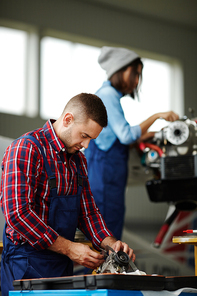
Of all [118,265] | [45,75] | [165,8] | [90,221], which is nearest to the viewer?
[118,265]

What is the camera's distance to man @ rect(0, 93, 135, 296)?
1.24 meters

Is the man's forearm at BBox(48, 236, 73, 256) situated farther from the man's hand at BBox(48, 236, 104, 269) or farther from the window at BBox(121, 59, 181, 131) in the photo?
the window at BBox(121, 59, 181, 131)

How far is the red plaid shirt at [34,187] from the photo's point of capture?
1229 mm

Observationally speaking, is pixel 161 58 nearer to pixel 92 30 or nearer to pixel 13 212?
pixel 92 30

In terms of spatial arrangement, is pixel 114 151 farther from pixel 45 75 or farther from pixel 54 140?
pixel 45 75

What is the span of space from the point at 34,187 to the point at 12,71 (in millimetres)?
3854

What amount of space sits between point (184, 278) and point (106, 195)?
1153mm

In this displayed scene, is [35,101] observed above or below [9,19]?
below

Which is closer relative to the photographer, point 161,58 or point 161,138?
point 161,138

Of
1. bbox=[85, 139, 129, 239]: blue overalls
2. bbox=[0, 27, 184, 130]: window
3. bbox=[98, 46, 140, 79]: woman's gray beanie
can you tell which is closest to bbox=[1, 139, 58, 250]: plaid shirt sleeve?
bbox=[85, 139, 129, 239]: blue overalls

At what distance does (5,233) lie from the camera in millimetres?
1342

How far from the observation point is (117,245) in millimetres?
1339

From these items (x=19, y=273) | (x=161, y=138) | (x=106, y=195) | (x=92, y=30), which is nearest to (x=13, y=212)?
(x=19, y=273)

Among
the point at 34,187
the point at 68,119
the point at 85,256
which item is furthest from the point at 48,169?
the point at 85,256
